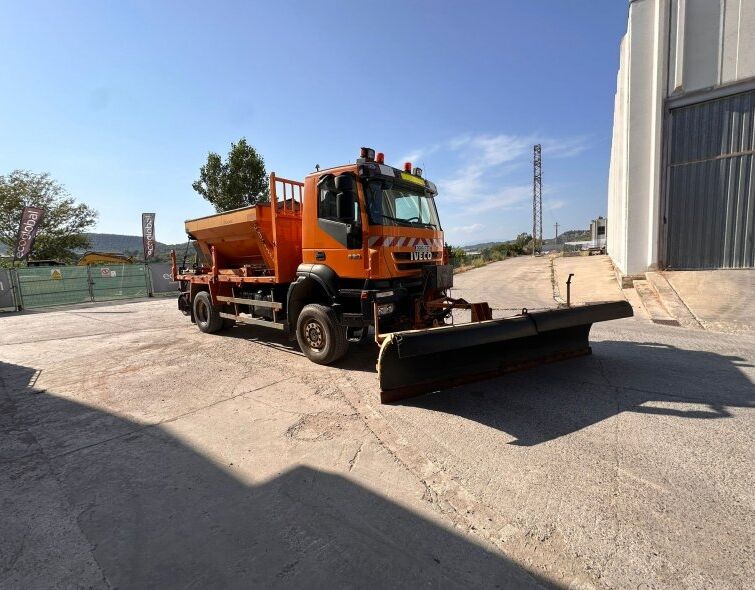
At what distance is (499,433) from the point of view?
3449mm

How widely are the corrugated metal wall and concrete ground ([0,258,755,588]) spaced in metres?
6.35

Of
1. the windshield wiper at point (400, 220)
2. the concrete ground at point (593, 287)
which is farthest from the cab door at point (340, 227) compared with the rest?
the concrete ground at point (593, 287)

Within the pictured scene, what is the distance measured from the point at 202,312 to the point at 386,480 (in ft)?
25.4

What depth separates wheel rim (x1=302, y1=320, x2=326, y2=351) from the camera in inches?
233

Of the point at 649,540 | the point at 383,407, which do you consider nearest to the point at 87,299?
the point at 383,407

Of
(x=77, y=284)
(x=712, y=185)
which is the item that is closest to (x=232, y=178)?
(x=77, y=284)

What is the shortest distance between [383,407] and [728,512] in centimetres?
280

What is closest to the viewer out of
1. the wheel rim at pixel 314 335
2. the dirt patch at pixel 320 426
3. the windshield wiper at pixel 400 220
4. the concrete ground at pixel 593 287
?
the dirt patch at pixel 320 426

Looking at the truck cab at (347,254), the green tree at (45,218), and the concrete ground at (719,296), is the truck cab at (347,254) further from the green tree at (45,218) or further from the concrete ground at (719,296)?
the green tree at (45,218)

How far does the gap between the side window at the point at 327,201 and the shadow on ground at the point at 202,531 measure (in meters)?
3.58

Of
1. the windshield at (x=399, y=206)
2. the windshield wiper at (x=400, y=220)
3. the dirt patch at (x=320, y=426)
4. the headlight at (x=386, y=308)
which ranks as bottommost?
the dirt patch at (x=320, y=426)

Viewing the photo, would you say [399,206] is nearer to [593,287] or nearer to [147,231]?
[593,287]

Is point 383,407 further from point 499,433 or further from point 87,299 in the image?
point 87,299

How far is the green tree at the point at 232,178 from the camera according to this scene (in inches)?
1047
